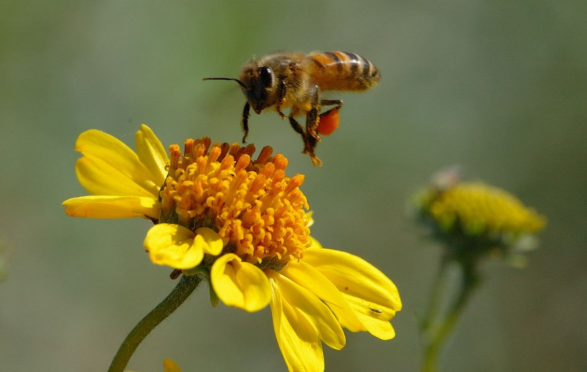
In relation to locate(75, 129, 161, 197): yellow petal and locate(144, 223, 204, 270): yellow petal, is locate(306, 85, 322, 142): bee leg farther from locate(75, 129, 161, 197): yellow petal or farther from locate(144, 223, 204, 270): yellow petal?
locate(144, 223, 204, 270): yellow petal

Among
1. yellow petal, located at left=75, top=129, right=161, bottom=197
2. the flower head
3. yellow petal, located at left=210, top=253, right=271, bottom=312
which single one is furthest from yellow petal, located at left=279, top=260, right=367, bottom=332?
the flower head

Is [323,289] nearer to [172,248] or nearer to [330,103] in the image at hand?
[172,248]

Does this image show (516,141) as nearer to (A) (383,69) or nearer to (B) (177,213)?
(A) (383,69)

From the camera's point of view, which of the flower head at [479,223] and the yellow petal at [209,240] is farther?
the flower head at [479,223]

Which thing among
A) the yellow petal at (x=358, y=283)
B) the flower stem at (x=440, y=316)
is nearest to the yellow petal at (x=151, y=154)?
the yellow petal at (x=358, y=283)

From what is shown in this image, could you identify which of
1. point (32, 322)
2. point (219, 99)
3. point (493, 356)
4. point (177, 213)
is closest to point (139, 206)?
point (177, 213)

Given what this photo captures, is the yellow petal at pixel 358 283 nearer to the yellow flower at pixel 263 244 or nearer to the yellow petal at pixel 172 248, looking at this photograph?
the yellow flower at pixel 263 244

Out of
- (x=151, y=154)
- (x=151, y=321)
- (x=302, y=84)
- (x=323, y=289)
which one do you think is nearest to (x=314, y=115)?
(x=302, y=84)
